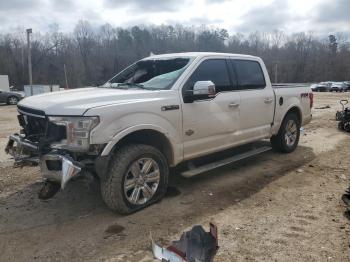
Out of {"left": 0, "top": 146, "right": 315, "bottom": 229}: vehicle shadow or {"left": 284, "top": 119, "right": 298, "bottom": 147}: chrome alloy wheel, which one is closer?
{"left": 0, "top": 146, "right": 315, "bottom": 229}: vehicle shadow

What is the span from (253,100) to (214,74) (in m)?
0.95

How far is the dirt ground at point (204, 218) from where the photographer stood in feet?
11.7

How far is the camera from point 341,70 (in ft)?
317

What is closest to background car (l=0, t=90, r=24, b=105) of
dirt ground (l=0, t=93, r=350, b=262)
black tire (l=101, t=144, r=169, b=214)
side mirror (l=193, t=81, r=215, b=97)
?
dirt ground (l=0, t=93, r=350, b=262)

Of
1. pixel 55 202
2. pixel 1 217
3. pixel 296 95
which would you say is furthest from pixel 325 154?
pixel 1 217

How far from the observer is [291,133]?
7445mm

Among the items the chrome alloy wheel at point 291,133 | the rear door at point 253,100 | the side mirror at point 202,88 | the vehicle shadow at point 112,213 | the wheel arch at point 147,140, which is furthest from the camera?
the chrome alloy wheel at point 291,133

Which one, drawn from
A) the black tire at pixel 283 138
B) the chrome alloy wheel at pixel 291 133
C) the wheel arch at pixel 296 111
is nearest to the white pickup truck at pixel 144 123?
the black tire at pixel 283 138

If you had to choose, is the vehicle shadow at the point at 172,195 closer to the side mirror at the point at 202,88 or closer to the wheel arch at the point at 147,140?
the wheel arch at the point at 147,140

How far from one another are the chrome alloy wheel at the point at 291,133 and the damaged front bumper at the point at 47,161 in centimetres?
466

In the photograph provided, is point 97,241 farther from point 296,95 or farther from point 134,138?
point 296,95

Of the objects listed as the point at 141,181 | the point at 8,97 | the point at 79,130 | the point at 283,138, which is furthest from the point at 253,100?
the point at 8,97

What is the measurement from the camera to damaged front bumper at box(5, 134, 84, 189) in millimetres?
3809

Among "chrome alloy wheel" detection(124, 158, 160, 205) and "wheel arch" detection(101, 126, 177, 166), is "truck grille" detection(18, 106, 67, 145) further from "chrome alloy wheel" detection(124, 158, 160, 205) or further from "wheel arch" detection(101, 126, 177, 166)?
"chrome alloy wheel" detection(124, 158, 160, 205)
